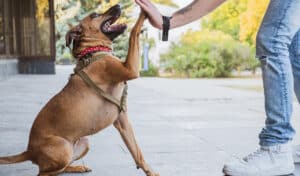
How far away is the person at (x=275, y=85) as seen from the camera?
279 cm

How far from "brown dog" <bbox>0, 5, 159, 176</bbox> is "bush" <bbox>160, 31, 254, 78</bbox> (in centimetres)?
1749

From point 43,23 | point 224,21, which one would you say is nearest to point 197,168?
point 43,23

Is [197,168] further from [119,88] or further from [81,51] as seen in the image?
[81,51]

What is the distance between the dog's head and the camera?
327cm

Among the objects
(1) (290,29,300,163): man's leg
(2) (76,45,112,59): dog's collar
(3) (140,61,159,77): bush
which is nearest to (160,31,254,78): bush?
(3) (140,61,159,77): bush

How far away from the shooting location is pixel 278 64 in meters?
2.81

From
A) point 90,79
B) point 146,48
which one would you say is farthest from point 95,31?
point 146,48

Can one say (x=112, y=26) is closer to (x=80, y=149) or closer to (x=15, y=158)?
(x=80, y=149)

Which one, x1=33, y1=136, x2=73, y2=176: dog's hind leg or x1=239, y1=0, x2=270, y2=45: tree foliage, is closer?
x1=33, y1=136, x2=73, y2=176: dog's hind leg

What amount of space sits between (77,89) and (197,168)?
1.07 m

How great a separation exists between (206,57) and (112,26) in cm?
1813

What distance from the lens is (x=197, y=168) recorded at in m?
3.54

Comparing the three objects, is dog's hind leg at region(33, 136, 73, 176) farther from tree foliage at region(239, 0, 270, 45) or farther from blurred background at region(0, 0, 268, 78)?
tree foliage at region(239, 0, 270, 45)

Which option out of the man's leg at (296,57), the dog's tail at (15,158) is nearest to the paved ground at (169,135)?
the dog's tail at (15,158)
